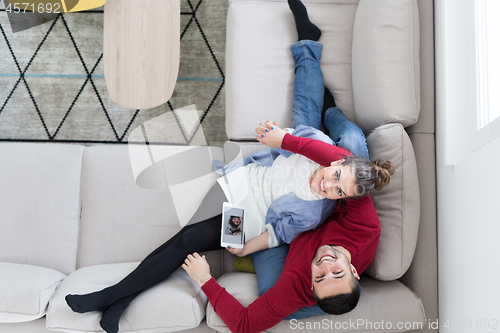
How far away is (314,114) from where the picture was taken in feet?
5.43

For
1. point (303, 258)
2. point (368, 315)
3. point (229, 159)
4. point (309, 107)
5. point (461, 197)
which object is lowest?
point (368, 315)

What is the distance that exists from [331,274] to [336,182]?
13.7 inches

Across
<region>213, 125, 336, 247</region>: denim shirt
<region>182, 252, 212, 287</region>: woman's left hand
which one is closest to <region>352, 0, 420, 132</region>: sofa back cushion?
<region>213, 125, 336, 247</region>: denim shirt

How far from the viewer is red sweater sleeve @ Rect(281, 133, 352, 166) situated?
1394mm

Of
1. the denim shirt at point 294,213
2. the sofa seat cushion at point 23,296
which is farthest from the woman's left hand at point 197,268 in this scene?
the sofa seat cushion at point 23,296

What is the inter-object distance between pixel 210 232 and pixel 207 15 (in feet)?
4.84

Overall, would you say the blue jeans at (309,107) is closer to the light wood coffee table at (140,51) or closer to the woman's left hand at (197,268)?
the woman's left hand at (197,268)

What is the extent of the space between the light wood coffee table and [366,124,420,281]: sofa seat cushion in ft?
3.56

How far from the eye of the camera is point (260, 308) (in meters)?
1.28

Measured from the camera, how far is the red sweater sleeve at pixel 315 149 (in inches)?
54.9

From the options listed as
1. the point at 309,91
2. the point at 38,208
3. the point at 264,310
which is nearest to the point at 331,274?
the point at 264,310

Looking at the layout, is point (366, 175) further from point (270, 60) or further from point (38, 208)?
point (38, 208)

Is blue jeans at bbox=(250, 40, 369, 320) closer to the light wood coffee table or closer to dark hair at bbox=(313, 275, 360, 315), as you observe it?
dark hair at bbox=(313, 275, 360, 315)

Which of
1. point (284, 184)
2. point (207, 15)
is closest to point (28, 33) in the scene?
point (207, 15)
